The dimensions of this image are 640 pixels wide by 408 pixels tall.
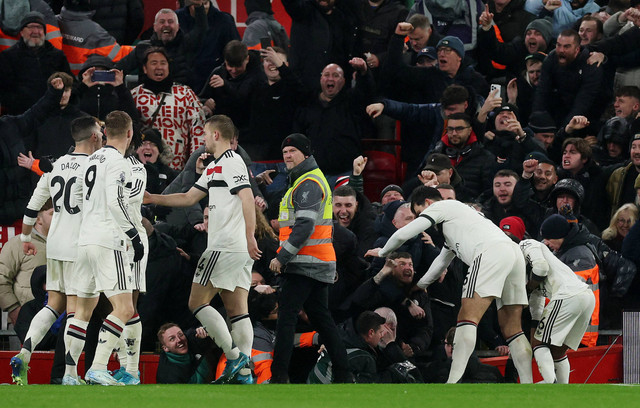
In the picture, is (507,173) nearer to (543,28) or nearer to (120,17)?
(543,28)

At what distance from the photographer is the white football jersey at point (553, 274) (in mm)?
11680

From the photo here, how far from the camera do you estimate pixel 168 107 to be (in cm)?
1478

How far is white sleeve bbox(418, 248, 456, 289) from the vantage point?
457 inches

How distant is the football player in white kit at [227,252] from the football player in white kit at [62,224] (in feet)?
2.18

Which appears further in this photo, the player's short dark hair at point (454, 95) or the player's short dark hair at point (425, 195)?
the player's short dark hair at point (454, 95)

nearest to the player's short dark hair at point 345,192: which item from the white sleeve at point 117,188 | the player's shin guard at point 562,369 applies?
the player's shin guard at point 562,369

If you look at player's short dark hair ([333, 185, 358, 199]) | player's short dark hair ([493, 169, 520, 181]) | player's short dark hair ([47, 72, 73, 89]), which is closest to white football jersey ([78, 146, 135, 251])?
player's short dark hair ([333, 185, 358, 199])

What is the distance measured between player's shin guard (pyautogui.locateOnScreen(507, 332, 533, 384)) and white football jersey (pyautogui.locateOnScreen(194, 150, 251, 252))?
2.64 meters

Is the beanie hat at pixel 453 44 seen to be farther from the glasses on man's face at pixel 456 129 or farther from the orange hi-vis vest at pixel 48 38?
the orange hi-vis vest at pixel 48 38

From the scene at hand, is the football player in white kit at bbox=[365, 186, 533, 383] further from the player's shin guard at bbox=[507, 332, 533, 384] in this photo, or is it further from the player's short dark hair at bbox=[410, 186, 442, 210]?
the player's short dark hair at bbox=[410, 186, 442, 210]

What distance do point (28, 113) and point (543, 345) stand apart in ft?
21.0

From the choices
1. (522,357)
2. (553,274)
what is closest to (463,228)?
(553,274)

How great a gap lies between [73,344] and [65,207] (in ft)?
4.19

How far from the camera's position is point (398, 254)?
12328 mm
